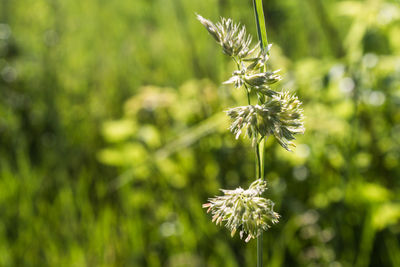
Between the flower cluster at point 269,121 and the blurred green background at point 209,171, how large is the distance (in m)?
0.77

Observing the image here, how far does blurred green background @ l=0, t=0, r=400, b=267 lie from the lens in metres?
1.43

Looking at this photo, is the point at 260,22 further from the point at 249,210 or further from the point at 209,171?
the point at 209,171

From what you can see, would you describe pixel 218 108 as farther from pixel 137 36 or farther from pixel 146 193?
pixel 137 36

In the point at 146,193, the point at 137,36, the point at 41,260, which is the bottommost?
the point at 41,260

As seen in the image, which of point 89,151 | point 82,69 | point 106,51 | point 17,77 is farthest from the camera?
point 106,51

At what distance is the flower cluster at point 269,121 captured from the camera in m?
0.38

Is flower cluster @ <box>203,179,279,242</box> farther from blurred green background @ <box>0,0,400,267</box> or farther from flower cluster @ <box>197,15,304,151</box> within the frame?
blurred green background @ <box>0,0,400,267</box>

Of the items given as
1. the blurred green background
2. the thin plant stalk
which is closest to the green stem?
the thin plant stalk

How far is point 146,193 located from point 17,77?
1552 millimetres

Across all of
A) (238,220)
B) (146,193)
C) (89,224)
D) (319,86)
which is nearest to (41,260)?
(89,224)

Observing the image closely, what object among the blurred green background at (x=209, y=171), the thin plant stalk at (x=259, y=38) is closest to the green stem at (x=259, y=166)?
the thin plant stalk at (x=259, y=38)

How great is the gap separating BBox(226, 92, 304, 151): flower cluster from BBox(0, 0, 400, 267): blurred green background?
30.4 inches

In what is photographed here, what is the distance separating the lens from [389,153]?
160 centimetres

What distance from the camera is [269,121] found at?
383 millimetres
